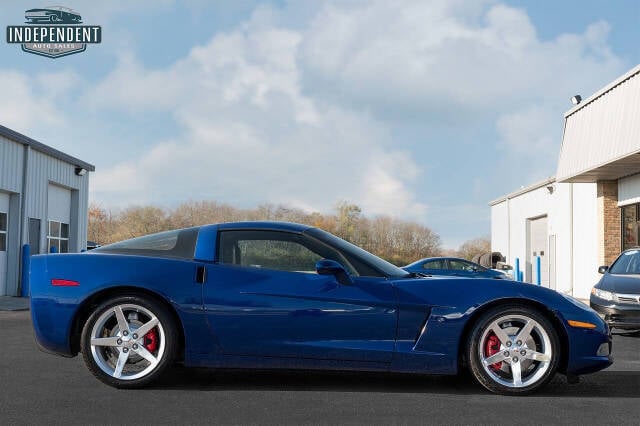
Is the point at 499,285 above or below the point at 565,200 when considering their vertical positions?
below

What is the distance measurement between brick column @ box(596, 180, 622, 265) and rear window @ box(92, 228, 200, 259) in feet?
57.2

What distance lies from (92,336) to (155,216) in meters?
50.8

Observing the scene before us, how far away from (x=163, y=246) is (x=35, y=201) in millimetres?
18415

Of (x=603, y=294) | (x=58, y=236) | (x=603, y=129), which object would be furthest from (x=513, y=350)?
(x=58, y=236)

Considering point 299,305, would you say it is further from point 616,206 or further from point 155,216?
point 155,216

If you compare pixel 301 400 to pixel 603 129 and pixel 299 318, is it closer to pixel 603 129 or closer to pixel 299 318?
pixel 299 318

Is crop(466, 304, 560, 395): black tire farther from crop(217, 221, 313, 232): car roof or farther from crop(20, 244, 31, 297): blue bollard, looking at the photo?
crop(20, 244, 31, 297): blue bollard

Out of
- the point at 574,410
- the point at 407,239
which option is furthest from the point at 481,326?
the point at 407,239

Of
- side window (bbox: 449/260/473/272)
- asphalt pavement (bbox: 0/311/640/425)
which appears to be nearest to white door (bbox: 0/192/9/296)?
side window (bbox: 449/260/473/272)

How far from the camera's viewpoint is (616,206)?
21188 mm

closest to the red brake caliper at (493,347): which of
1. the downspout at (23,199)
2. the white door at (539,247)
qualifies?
the downspout at (23,199)

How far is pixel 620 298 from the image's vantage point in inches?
415

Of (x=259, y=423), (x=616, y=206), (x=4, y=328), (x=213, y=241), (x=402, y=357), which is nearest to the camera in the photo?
(x=259, y=423)

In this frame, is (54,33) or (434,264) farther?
(54,33)
